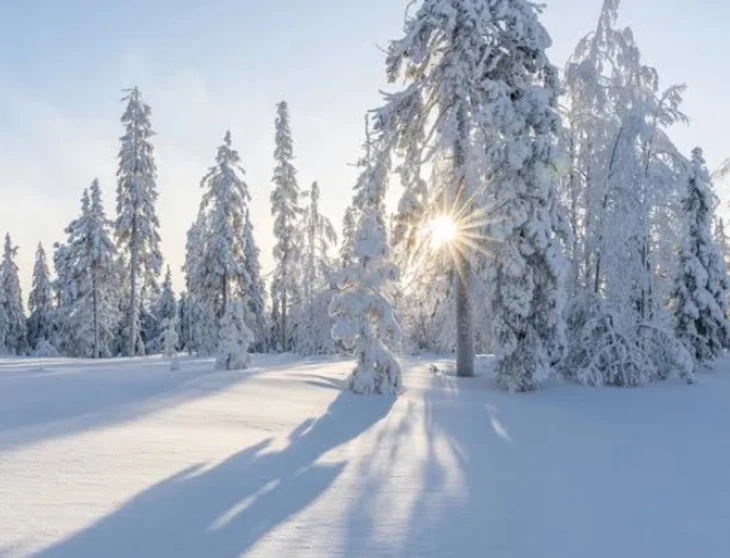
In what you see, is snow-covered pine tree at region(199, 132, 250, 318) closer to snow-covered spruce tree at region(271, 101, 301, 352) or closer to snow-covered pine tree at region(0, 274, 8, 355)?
snow-covered spruce tree at region(271, 101, 301, 352)

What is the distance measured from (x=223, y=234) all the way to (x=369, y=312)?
951 inches

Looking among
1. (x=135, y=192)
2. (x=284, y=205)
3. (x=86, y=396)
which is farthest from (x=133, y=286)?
(x=86, y=396)

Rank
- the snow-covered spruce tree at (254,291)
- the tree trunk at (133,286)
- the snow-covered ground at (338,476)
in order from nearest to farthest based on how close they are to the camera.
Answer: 1. the snow-covered ground at (338,476)
2. the tree trunk at (133,286)
3. the snow-covered spruce tree at (254,291)

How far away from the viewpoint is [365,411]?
36.5 feet

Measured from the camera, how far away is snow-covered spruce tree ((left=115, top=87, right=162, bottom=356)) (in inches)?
1346

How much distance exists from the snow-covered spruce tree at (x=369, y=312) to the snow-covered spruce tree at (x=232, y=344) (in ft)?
10.8

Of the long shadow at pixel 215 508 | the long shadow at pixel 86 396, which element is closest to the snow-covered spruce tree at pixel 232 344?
the long shadow at pixel 86 396

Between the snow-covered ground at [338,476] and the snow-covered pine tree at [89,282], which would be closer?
the snow-covered ground at [338,476]

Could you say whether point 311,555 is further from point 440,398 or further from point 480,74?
point 480,74

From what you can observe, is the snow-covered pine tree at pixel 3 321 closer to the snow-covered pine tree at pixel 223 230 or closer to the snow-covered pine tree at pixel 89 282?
the snow-covered pine tree at pixel 89 282

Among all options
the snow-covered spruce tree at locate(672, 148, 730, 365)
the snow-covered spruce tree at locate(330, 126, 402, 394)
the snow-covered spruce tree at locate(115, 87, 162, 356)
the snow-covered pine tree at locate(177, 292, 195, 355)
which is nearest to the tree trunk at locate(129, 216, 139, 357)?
the snow-covered spruce tree at locate(115, 87, 162, 356)

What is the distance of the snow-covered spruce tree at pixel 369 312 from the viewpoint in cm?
1324

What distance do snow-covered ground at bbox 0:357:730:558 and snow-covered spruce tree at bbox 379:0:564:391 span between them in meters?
3.05

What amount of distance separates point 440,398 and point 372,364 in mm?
1640
